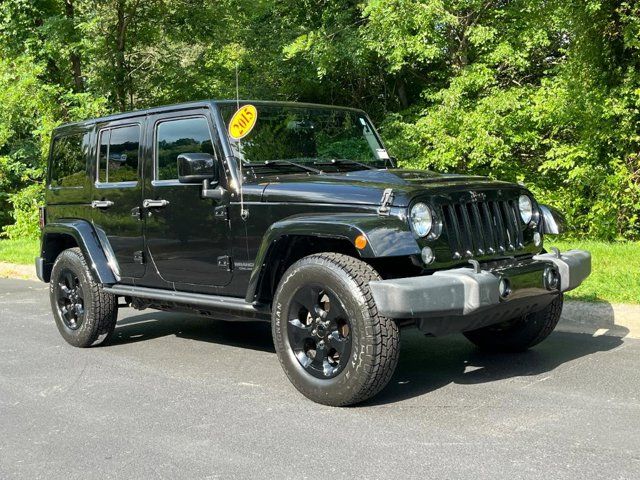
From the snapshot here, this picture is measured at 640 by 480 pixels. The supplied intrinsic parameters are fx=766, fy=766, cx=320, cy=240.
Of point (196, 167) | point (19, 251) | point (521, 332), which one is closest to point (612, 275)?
point (521, 332)

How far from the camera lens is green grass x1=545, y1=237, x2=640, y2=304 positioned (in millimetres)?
6961

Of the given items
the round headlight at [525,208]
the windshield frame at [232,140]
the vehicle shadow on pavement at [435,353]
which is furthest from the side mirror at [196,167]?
the round headlight at [525,208]

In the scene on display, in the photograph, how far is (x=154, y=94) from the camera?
18562 millimetres

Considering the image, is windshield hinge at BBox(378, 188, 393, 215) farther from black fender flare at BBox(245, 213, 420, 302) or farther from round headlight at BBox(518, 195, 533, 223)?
round headlight at BBox(518, 195, 533, 223)

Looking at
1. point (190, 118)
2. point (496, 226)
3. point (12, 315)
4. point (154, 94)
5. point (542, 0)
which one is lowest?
point (12, 315)

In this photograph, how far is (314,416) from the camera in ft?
14.8

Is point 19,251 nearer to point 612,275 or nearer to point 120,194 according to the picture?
point 120,194

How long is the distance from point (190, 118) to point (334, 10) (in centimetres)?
1142

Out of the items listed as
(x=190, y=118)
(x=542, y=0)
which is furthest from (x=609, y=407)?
(x=542, y=0)

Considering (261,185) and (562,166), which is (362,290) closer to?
(261,185)

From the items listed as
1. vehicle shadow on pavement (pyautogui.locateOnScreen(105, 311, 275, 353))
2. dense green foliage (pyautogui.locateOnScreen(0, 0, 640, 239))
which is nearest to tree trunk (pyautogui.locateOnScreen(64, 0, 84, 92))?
dense green foliage (pyautogui.locateOnScreen(0, 0, 640, 239))

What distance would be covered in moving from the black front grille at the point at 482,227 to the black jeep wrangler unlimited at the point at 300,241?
0.04 ft

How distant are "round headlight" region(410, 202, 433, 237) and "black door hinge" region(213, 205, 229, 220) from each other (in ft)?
4.89

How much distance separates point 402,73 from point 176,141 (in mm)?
11500
